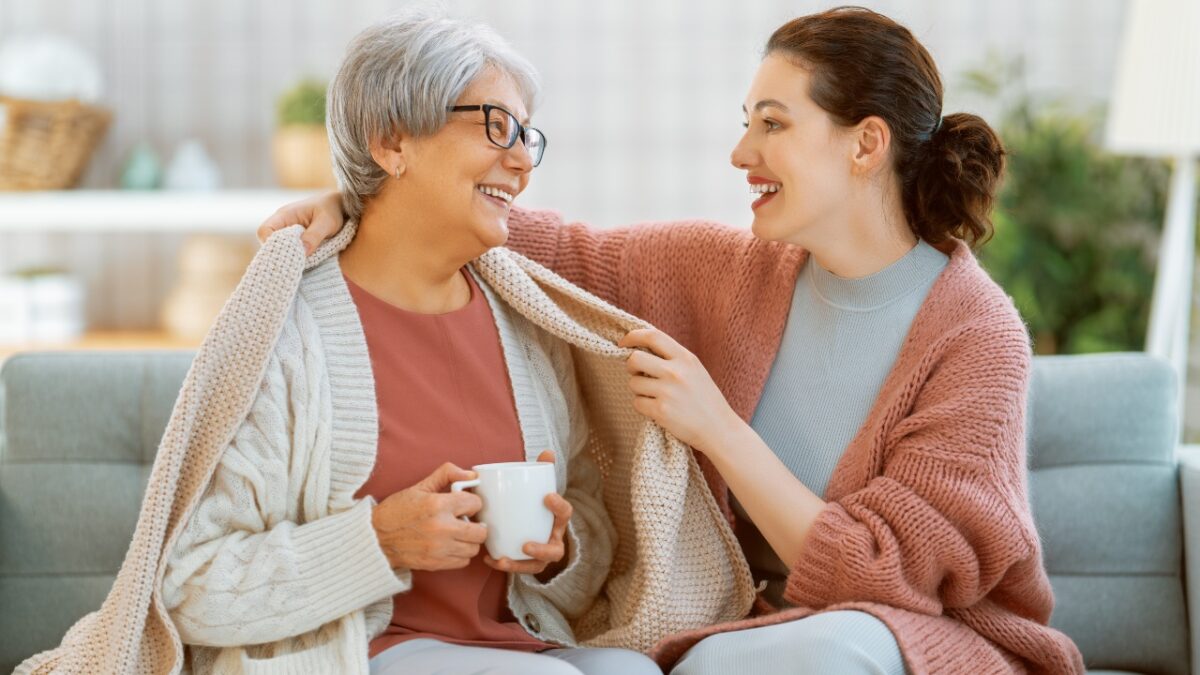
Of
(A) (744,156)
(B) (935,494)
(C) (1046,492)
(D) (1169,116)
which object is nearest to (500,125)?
(A) (744,156)

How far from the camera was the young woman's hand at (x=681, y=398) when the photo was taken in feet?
5.52

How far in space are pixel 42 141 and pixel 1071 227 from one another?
129 inches

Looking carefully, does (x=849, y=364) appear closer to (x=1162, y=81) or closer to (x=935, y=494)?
(x=935, y=494)

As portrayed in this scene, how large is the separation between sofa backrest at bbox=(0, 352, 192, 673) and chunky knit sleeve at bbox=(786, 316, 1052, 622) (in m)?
1.08

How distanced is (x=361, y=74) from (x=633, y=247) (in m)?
0.55

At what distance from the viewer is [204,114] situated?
4227mm

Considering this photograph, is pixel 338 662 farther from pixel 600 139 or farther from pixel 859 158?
pixel 600 139

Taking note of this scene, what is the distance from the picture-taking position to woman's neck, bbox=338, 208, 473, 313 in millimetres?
1689

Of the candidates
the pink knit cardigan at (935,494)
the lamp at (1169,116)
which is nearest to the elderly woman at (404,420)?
the pink knit cardigan at (935,494)

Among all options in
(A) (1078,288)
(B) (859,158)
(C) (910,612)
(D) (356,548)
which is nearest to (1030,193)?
(A) (1078,288)

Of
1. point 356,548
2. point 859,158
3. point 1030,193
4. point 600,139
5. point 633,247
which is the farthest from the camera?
point 600,139

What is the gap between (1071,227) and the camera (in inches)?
160

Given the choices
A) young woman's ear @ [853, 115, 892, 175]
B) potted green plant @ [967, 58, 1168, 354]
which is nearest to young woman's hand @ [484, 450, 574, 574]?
A: young woman's ear @ [853, 115, 892, 175]

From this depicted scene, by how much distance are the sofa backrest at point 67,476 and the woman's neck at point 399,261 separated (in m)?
0.52
